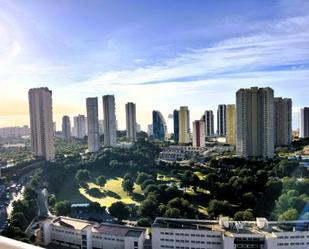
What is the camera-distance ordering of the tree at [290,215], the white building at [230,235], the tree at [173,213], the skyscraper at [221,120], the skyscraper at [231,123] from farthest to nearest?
the skyscraper at [221,120]
the skyscraper at [231,123]
the tree at [173,213]
the tree at [290,215]
the white building at [230,235]

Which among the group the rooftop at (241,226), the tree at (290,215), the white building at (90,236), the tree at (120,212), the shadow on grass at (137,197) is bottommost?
the shadow on grass at (137,197)

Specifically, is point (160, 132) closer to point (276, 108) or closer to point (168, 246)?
point (276, 108)

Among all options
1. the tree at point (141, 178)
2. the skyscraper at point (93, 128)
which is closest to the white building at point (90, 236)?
the tree at point (141, 178)

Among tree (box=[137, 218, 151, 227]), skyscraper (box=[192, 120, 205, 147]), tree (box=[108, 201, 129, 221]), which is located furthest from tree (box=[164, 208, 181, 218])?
skyscraper (box=[192, 120, 205, 147])

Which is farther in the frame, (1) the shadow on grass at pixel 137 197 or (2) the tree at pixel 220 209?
(1) the shadow on grass at pixel 137 197

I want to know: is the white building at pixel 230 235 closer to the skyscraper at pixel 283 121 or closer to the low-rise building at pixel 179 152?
the skyscraper at pixel 283 121

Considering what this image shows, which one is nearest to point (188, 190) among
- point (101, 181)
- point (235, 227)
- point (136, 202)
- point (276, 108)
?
point (136, 202)
